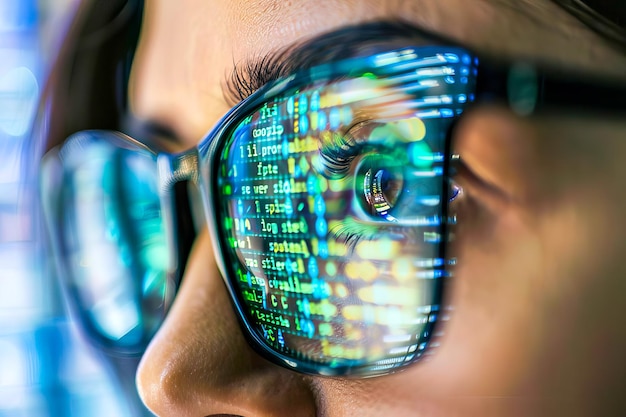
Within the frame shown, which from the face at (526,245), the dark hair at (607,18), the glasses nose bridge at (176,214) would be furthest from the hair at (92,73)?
the dark hair at (607,18)

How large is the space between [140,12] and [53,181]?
0.28 m

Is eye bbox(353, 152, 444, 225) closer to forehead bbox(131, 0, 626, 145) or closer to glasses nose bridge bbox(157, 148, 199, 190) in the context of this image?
forehead bbox(131, 0, 626, 145)

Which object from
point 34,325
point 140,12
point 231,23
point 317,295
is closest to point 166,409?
point 317,295

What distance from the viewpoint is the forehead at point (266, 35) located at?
1.00 feet

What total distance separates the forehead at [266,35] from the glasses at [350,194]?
0.6 inches

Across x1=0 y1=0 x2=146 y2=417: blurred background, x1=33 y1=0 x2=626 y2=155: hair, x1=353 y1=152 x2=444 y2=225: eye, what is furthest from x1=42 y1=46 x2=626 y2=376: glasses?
x1=0 y1=0 x2=146 y2=417: blurred background

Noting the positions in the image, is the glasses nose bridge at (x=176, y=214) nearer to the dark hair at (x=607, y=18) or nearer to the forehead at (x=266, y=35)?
the forehead at (x=266, y=35)

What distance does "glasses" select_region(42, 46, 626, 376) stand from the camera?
313mm

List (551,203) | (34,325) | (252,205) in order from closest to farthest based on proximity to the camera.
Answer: (551,203), (252,205), (34,325)

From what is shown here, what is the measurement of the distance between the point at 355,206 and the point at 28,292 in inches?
40.5

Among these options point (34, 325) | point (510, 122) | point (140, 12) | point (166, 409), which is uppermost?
point (140, 12)

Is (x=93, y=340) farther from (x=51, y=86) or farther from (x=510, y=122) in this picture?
(x=510, y=122)

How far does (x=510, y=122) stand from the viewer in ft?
1.00

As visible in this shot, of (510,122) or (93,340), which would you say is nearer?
(510,122)
